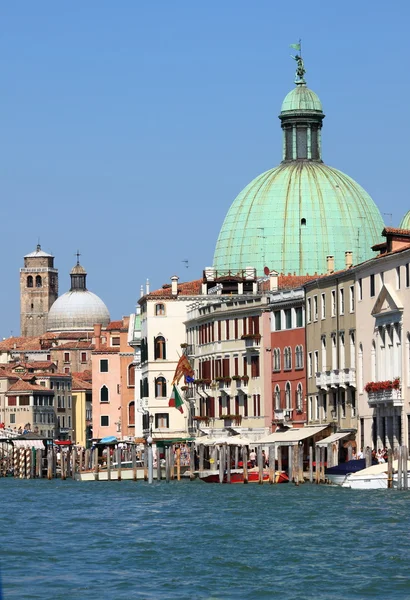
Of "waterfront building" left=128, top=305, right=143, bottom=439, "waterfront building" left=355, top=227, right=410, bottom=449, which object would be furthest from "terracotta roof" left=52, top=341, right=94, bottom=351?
"waterfront building" left=355, top=227, right=410, bottom=449

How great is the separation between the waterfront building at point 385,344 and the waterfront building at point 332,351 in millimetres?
868

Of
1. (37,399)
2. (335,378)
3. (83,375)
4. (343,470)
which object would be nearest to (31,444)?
(335,378)

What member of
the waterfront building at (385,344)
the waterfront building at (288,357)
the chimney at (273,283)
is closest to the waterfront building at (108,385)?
the chimney at (273,283)

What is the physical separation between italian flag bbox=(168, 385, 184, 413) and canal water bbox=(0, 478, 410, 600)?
29886 millimetres

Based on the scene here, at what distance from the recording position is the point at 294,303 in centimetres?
8062

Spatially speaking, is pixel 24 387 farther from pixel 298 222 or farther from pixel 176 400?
pixel 176 400

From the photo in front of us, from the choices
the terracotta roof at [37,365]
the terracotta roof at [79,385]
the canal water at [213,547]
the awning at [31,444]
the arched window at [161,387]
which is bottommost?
the canal water at [213,547]

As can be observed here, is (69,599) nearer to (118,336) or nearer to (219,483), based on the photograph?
(219,483)

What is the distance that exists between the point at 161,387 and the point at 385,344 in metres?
31.7

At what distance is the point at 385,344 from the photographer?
68.9m

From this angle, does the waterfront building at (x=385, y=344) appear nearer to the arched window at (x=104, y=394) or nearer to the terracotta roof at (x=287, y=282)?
the terracotta roof at (x=287, y=282)

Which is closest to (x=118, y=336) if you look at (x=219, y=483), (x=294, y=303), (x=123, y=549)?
(x=294, y=303)

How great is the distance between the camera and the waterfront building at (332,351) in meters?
72.4

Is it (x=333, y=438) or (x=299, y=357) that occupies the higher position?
(x=299, y=357)
